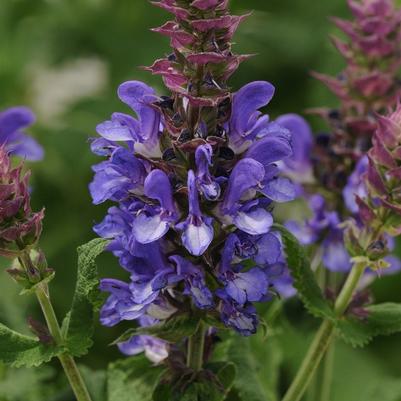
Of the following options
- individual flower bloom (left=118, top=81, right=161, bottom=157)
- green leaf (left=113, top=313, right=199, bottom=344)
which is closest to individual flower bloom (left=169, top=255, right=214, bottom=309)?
green leaf (left=113, top=313, right=199, bottom=344)

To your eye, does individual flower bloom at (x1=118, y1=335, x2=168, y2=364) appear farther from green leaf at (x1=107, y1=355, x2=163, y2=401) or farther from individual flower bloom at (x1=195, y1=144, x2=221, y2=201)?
individual flower bloom at (x1=195, y1=144, x2=221, y2=201)

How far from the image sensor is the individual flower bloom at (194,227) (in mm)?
1490

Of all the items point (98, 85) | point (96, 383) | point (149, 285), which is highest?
point (149, 285)

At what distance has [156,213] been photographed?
158 cm

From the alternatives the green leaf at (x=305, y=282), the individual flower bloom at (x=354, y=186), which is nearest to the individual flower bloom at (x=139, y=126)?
the green leaf at (x=305, y=282)

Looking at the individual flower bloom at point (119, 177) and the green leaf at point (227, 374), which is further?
the green leaf at point (227, 374)

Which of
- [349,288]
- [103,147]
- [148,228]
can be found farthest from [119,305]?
[349,288]

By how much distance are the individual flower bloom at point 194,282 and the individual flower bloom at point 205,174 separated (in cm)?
13

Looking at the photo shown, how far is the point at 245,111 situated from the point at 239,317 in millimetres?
384

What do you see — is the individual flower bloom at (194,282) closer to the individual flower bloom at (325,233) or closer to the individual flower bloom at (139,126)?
the individual flower bloom at (139,126)

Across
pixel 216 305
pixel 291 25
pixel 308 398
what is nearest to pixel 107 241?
pixel 216 305

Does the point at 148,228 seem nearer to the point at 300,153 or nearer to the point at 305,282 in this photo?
the point at 305,282

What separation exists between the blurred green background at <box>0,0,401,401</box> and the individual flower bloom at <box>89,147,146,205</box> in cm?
136

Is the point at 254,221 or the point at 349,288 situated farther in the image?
the point at 349,288
